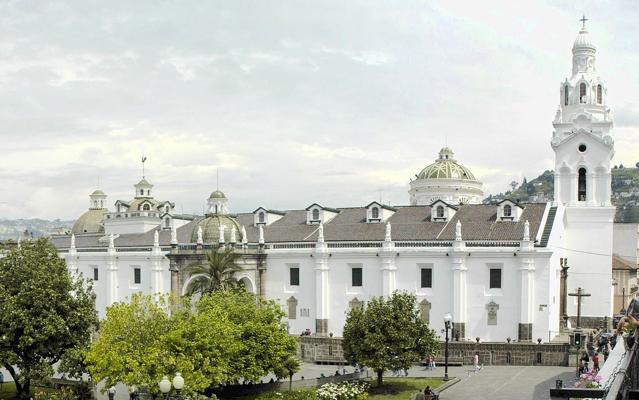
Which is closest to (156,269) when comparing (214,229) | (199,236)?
(199,236)

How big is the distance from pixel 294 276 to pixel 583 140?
2355cm

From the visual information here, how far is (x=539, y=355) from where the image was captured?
44.7 meters

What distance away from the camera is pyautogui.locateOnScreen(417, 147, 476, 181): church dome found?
231ft

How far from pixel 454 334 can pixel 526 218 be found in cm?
947

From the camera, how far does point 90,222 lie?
8669 centimetres

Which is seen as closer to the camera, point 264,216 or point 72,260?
point 264,216

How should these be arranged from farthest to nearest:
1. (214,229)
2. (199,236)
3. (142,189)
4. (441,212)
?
1. (142,189)
2. (214,229)
3. (199,236)
4. (441,212)

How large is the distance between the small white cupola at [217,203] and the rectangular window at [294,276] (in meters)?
10.7

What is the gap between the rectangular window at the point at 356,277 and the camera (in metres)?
53.1

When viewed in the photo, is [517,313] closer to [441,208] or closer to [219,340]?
[441,208]

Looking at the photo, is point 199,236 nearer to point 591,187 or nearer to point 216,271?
point 216,271

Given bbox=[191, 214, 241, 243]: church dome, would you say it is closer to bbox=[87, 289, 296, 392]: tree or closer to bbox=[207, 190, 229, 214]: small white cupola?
bbox=[207, 190, 229, 214]: small white cupola

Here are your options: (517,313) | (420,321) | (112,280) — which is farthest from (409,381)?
(112,280)

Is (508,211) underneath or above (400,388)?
above
